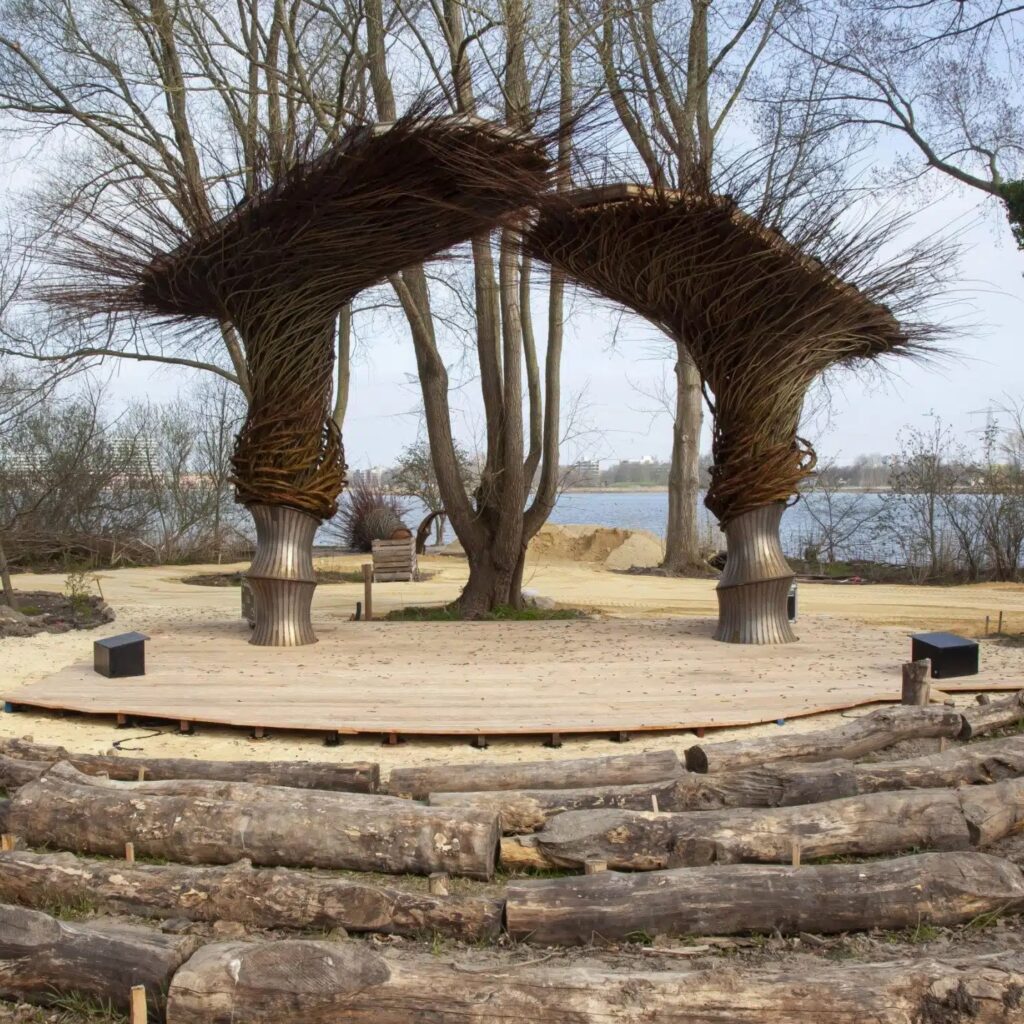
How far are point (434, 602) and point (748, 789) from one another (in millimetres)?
8715

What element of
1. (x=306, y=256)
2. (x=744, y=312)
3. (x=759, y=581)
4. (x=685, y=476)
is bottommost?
(x=759, y=581)

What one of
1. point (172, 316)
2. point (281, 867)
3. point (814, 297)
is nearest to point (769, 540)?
point (814, 297)

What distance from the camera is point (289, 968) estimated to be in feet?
8.82

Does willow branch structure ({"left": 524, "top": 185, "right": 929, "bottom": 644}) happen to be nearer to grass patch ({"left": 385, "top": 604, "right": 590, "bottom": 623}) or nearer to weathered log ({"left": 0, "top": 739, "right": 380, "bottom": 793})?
grass patch ({"left": 385, "top": 604, "right": 590, "bottom": 623})

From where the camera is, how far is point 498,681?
656 cm

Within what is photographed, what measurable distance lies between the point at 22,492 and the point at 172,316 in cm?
1066

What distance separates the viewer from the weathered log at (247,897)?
313 centimetres

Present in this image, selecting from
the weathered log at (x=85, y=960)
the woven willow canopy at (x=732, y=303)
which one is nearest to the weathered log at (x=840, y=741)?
the weathered log at (x=85, y=960)

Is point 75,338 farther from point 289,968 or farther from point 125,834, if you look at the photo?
point 289,968

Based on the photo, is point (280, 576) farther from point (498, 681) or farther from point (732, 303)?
point (732, 303)

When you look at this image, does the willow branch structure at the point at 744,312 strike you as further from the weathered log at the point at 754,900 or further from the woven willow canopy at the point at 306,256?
the weathered log at the point at 754,900

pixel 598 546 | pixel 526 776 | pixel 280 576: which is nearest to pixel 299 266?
pixel 280 576

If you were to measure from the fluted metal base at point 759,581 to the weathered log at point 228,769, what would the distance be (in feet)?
13.3

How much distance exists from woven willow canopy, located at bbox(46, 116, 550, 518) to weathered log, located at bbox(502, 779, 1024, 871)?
4.42 m
